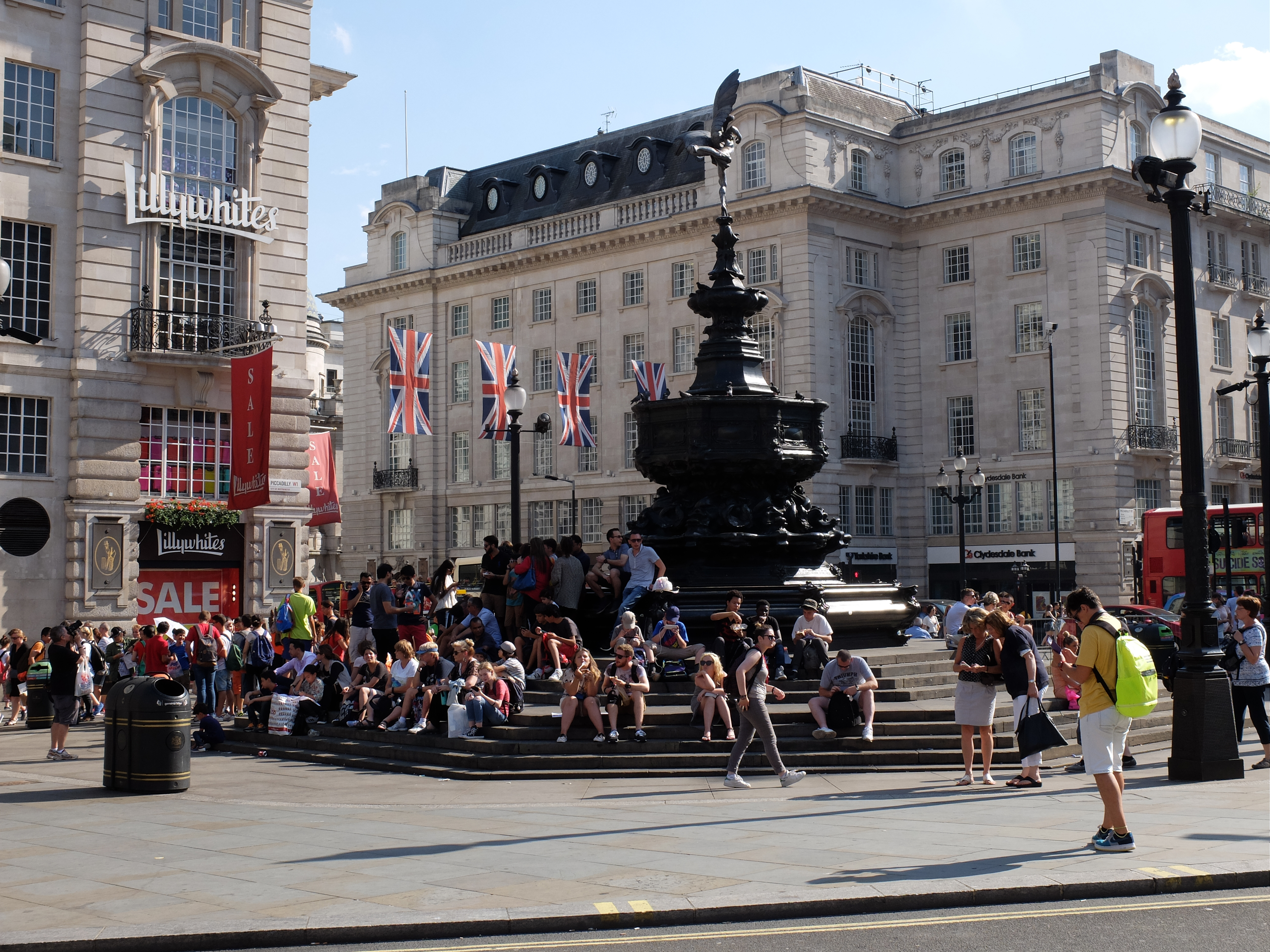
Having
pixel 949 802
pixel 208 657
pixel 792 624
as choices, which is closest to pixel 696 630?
pixel 792 624

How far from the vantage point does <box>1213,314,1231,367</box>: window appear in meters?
58.3

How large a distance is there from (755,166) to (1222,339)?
20.5 meters

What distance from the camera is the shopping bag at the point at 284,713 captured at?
19.4 m

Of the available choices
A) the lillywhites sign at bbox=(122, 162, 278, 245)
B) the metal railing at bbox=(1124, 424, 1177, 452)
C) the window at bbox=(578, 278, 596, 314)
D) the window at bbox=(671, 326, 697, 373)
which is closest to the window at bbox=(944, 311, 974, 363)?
the metal railing at bbox=(1124, 424, 1177, 452)

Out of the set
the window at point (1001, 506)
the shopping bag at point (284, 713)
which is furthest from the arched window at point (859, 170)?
the shopping bag at point (284, 713)

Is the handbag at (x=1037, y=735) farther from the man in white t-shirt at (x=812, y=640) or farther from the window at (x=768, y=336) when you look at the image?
the window at (x=768, y=336)

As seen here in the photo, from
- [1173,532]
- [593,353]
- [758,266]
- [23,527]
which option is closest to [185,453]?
[23,527]

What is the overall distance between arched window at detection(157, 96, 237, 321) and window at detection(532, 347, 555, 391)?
31626 millimetres

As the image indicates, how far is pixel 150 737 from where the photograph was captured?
14.8 m

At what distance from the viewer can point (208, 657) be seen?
73.8 ft

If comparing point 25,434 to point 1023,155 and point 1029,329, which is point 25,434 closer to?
point 1029,329

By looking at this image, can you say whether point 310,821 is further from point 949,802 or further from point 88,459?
point 88,459

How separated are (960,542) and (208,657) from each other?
2475cm

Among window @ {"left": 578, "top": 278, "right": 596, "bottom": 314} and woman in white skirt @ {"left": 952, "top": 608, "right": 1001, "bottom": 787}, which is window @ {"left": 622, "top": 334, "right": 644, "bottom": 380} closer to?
window @ {"left": 578, "top": 278, "right": 596, "bottom": 314}
